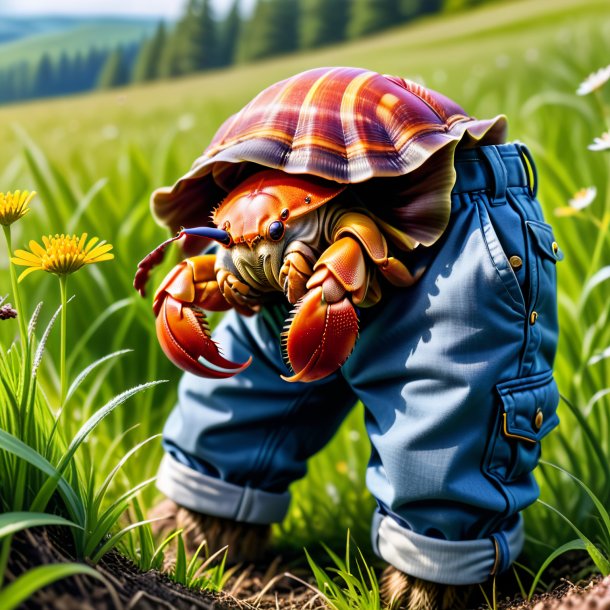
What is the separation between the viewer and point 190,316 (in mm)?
1016

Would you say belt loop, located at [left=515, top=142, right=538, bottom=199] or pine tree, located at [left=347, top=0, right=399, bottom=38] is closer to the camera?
belt loop, located at [left=515, top=142, right=538, bottom=199]

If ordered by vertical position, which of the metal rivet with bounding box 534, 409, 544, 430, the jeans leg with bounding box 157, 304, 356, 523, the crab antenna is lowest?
the jeans leg with bounding box 157, 304, 356, 523

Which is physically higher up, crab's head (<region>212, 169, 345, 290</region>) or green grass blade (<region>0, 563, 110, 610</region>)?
crab's head (<region>212, 169, 345, 290</region>)

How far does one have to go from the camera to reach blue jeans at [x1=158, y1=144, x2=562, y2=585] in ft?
3.28

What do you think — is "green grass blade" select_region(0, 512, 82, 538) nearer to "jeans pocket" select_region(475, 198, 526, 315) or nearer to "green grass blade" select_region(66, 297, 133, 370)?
"jeans pocket" select_region(475, 198, 526, 315)

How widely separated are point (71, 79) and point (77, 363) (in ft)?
7.84

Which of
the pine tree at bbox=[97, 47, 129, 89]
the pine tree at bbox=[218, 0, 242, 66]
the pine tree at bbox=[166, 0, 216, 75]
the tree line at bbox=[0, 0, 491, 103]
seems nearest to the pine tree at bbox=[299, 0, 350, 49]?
the tree line at bbox=[0, 0, 491, 103]

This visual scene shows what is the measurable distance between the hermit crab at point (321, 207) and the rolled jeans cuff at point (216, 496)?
0.28 metres

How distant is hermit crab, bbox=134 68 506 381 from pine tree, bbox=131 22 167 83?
3375mm

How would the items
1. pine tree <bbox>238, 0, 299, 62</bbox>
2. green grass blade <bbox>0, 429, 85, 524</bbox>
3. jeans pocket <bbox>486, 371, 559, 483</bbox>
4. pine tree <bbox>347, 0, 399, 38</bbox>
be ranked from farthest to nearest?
pine tree <bbox>347, 0, 399, 38</bbox> → pine tree <bbox>238, 0, 299, 62</bbox> → jeans pocket <bbox>486, 371, 559, 483</bbox> → green grass blade <bbox>0, 429, 85, 524</bbox>

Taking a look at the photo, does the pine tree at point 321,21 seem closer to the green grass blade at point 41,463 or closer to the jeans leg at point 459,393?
the jeans leg at point 459,393

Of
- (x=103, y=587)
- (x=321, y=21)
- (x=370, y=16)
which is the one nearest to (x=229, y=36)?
(x=321, y=21)

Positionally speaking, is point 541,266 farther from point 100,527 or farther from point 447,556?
point 100,527

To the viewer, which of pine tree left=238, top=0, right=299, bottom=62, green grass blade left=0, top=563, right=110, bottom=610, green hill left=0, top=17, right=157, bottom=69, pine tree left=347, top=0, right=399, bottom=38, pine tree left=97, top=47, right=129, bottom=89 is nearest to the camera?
green grass blade left=0, top=563, right=110, bottom=610
